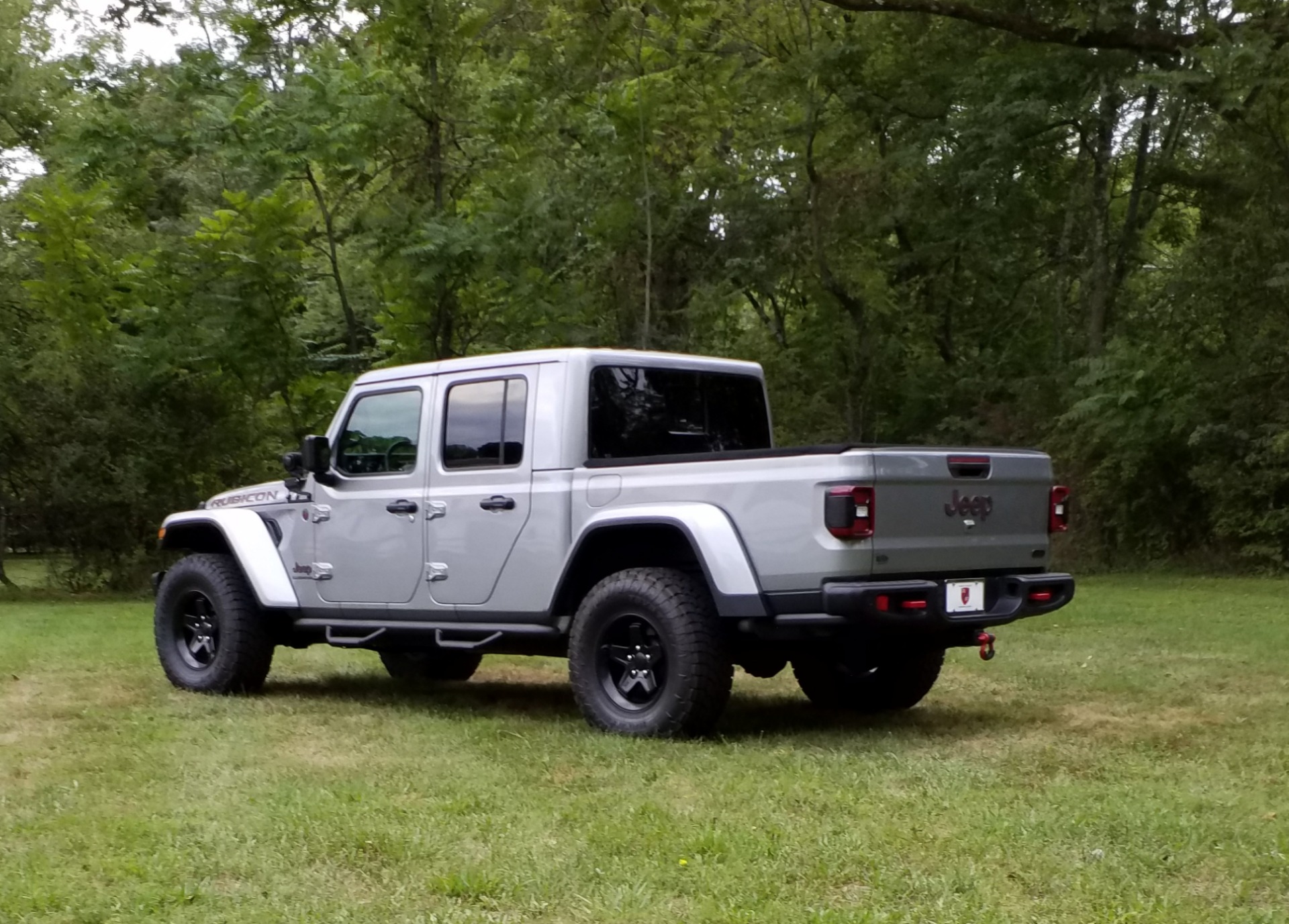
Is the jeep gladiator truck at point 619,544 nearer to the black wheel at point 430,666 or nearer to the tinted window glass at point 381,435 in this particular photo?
the tinted window glass at point 381,435

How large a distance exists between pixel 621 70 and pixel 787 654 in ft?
44.9

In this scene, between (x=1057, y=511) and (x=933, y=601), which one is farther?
(x=1057, y=511)

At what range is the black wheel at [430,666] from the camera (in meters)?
9.96

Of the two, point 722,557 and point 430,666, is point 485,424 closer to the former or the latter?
point 722,557

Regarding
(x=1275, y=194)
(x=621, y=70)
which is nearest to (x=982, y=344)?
A: (x=1275, y=194)

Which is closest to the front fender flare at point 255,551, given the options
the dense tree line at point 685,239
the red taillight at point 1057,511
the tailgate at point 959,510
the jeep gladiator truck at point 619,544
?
the jeep gladiator truck at point 619,544

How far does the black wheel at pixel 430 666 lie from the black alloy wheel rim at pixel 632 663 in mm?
2818

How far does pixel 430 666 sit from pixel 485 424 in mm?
2697

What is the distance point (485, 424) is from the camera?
7941 mm

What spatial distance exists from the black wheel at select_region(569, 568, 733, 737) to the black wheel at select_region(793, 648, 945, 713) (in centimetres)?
103

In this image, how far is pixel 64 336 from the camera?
18562 mm

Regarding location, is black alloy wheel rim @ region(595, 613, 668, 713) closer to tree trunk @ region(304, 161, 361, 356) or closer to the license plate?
the license plate

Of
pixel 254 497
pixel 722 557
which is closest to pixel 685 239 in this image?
pixel 254 497

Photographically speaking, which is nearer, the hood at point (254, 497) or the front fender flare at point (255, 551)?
the front fender flare at point (255, 551)
